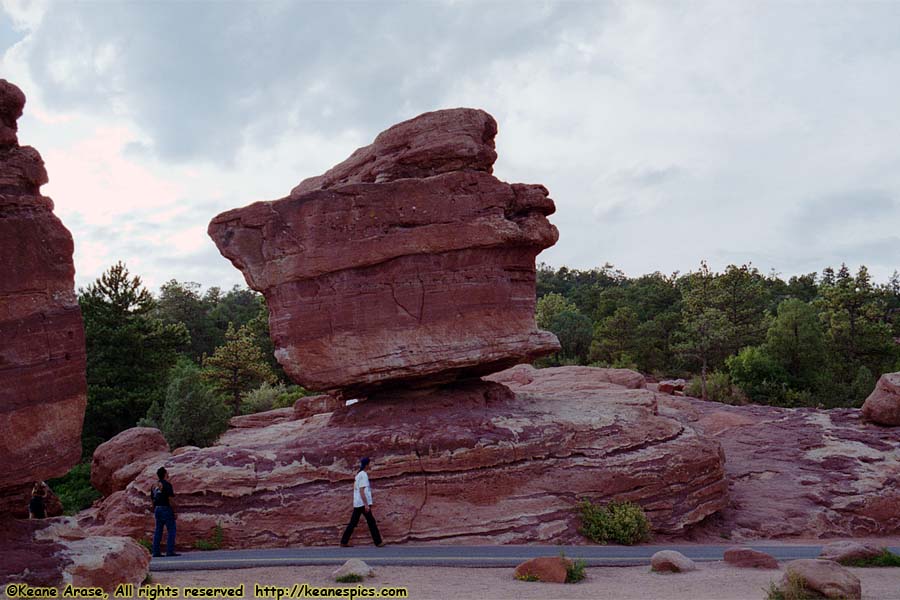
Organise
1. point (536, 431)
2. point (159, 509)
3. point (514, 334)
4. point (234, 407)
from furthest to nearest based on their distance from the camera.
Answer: point (234, 407), point (514, 334), point (536, 431), point (159, 509)

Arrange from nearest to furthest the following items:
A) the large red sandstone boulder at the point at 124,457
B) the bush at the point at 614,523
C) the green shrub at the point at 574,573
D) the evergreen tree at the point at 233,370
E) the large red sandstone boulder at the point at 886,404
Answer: the green shrub at the point at 574,573, the bush at the point at 614,523, the large red sandstone boulder at the point at 124,457, the large red sandstone boulder at the point at 886,404, the evergreen tree at the point at 233,370

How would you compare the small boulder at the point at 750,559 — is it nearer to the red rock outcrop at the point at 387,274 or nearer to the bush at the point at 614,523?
the bush at the point at 614,523

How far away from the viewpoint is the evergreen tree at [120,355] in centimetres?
2911

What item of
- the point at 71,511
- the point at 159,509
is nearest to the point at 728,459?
the point at 159,509

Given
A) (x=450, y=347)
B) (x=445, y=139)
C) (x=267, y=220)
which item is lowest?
(x=450, y=347)

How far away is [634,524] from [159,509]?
9913mm

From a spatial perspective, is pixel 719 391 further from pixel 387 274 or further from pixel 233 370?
pixel 233 370

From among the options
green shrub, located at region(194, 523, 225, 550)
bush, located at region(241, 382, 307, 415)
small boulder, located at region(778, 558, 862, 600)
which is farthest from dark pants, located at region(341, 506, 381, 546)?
bush, located at region(241, 382, 307, 415)

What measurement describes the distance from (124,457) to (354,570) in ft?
42.0

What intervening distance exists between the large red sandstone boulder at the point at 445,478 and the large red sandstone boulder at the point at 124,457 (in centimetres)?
286

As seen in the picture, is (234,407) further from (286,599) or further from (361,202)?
(286,599)

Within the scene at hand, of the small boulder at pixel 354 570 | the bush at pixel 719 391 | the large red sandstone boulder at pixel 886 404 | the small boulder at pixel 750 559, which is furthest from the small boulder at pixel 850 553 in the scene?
the bush at pixel 719 391

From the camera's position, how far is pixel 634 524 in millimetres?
14797

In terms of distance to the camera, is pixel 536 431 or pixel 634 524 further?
pixel 536 431
